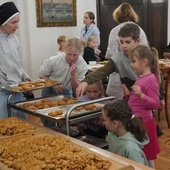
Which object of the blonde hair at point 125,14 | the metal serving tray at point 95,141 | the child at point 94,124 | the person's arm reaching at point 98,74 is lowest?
the metal serving tray at point 95,141

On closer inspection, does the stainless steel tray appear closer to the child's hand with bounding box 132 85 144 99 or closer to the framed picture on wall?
the child's hand with bounding box 132 85 144 99

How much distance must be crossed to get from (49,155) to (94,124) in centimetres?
111

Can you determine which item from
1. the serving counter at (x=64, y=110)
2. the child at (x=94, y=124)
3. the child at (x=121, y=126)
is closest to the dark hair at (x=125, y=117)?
the child at (x=121, y=126)

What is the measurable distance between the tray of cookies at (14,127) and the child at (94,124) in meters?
0.61

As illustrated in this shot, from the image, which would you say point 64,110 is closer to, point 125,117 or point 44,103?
point 44,103

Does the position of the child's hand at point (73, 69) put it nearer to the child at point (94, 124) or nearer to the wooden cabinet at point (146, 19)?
the child at point (94, 124)

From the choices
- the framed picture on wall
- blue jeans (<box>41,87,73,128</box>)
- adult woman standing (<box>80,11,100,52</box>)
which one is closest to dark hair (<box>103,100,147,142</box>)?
blue jeans (<box>41,87,73,128</box>)

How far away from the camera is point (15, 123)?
199cm

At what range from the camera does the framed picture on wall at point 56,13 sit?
527 cm

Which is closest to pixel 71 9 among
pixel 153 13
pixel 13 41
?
pixel 153 13

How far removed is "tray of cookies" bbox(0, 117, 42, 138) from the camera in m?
1.87

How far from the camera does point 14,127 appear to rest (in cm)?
192

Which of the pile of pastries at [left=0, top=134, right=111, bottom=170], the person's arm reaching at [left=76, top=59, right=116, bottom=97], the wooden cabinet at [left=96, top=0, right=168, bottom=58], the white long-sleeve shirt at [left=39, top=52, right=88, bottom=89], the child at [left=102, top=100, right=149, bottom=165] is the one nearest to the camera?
the pile of pastries at [left=0, top=134, right=111, bottom=170]

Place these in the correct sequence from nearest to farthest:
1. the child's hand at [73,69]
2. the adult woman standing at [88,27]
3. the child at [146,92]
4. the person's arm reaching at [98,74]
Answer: the child at [146,92] < the person's arm reaching at [98,74] < the child's hand at [73,69] < the adult woman standing at [88,27]
